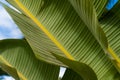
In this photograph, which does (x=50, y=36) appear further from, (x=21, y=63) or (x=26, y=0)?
(x=21, y=63)

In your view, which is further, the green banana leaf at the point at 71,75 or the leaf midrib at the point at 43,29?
the green banana leaf at the point at 71,75

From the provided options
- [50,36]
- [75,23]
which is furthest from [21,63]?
[75,23]

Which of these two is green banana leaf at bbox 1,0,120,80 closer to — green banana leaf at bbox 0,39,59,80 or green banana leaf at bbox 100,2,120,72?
green banana leaf at bbox 100,2,120,72

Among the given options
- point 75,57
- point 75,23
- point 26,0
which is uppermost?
point 26,0

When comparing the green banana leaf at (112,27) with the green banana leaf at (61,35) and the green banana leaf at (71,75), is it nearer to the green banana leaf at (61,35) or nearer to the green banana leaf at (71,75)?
the green banana leaf at (61,35)

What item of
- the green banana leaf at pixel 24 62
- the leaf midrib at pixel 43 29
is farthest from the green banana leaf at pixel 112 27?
the green banana leaf at pixel 24 62

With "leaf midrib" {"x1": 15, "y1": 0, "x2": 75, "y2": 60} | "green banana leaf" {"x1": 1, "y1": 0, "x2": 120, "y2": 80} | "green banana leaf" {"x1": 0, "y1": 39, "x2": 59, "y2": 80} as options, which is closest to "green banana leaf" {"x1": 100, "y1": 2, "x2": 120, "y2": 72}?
"green banana leaf" {"x1": 1, "y1": 0, "x2": 120, "y2": 80}
